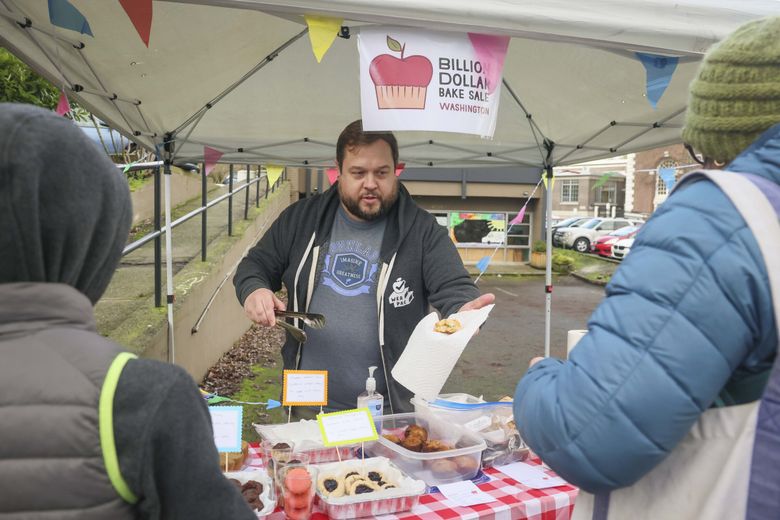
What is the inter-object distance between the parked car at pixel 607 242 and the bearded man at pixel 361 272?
20.5 metres

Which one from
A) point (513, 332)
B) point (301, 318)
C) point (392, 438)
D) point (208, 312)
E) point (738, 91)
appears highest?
point (738, 91)

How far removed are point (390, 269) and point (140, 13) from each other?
4.74 feet

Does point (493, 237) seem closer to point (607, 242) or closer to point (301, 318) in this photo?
point (607, 242)

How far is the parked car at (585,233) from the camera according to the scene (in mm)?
23969

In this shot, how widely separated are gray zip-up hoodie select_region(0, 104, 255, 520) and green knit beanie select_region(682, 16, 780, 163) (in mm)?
1063

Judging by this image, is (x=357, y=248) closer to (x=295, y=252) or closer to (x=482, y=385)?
(x=295, y=252)

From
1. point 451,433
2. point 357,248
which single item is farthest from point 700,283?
point 357,248

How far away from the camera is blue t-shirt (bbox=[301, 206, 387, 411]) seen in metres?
2.71

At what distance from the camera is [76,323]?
878mm

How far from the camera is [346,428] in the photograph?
1933mm

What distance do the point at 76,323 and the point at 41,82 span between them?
5.13 metres

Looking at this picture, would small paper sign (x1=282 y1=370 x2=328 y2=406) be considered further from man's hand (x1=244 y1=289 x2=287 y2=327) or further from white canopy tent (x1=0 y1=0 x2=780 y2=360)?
white canopy tent (x1=0 y1=0 x2=780 y2=360)

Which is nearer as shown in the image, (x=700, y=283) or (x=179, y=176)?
(x=700, y=283)

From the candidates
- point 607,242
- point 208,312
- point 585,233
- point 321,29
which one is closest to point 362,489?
point 321,29
